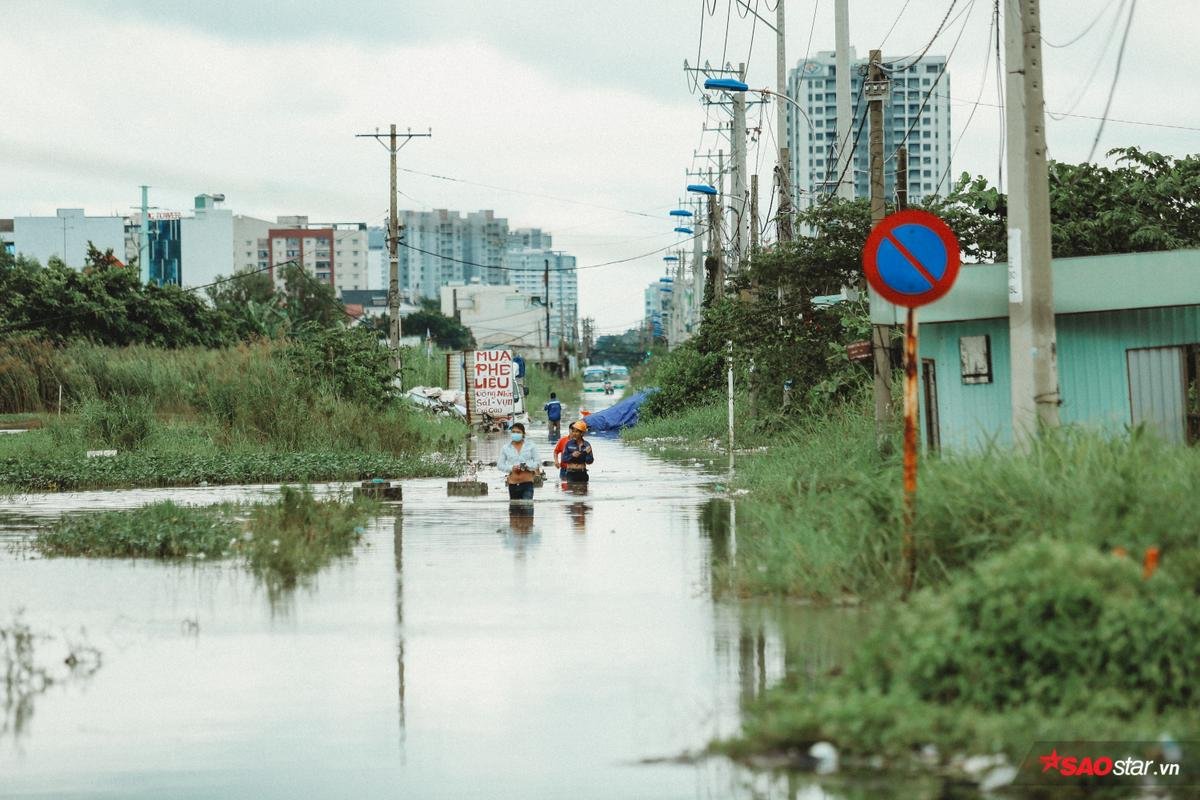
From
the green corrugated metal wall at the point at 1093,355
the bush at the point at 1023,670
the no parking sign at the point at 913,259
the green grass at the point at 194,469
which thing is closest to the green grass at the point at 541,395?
the green grass at the point at 194,469

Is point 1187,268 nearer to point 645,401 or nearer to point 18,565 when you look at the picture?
point 18,565

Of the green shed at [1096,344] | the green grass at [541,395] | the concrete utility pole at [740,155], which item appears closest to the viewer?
the green shed at [1096,344]

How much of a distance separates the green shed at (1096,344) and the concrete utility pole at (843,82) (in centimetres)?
1102

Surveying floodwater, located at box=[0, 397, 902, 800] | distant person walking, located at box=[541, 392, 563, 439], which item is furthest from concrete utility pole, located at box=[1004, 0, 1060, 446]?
distant person walking, located at box=[541, 392, 563, 439]

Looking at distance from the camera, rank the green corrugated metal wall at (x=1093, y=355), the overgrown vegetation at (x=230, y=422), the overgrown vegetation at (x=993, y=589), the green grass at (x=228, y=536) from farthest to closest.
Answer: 1. the overgrown vegetation at (x=230, y=422)
2. the green corrugated metal wall at (x=1093, y=355)
3. the green grass at (x=228, y=536)
4. the overgrown vegetation at (x=993, y=589)

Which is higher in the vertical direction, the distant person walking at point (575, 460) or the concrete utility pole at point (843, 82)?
the concrete utility pole at point (843, 82)

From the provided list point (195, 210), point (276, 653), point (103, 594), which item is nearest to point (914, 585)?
point (276, 653)

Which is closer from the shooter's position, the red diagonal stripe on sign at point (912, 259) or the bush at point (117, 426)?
the red diagonal stripe on sign at point (912, 259)

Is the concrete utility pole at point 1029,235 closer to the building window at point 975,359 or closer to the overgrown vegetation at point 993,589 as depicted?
the overgrown vegetation at point 993,589

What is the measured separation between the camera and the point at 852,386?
27.2 meters

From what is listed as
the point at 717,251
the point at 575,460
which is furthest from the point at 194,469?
the point at 717,251

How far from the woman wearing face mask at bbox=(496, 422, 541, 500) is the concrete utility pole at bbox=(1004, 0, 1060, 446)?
8025 mm

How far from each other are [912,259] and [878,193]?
11.5m

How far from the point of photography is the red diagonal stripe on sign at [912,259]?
1020cm
